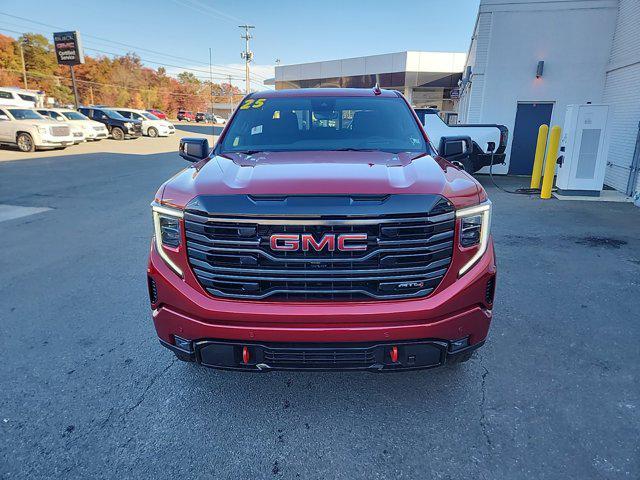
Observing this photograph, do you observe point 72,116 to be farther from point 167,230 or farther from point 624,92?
point 167,230

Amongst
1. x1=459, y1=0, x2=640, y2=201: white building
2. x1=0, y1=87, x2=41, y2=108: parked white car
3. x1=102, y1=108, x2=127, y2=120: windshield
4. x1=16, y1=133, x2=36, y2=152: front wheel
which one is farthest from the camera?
x1=102, y1=108, x2=127, y2=120: windshield

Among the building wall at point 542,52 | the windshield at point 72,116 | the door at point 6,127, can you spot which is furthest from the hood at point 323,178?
the windshield at point 72,116

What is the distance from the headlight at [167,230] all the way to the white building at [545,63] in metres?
12.1

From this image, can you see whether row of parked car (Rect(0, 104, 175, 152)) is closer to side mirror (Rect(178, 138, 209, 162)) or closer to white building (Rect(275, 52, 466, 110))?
white building (Rect(275, 52, 466, 110))

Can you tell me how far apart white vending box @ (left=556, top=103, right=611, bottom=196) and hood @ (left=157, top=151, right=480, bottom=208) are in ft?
28.0

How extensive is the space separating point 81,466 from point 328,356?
137 centimetres

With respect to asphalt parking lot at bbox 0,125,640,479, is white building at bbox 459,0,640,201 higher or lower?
higher

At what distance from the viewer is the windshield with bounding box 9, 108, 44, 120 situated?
62.0 ft

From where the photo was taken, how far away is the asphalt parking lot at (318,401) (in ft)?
7.55

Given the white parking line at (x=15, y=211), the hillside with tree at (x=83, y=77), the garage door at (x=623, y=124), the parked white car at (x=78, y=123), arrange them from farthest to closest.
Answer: the hillside with tree at (x=83, y=77)
the parked white car at (x=78, y=123)
the garage door at (x=623, y=124)
the white parking line at (x=15, y=211)

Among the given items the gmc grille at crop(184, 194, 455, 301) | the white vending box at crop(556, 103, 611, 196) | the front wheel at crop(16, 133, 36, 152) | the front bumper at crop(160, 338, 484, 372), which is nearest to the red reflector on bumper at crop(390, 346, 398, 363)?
the front bumper at crop(160, 338, 484, 372)

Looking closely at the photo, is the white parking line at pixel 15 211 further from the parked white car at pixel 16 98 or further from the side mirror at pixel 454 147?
the parked white car at pixel 16 98

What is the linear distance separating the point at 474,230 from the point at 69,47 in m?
39.7

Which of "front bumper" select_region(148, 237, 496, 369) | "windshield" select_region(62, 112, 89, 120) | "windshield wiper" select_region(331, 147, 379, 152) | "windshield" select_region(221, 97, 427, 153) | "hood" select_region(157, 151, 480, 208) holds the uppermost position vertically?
"windshield" select_region(62, 112, 89, 120)
